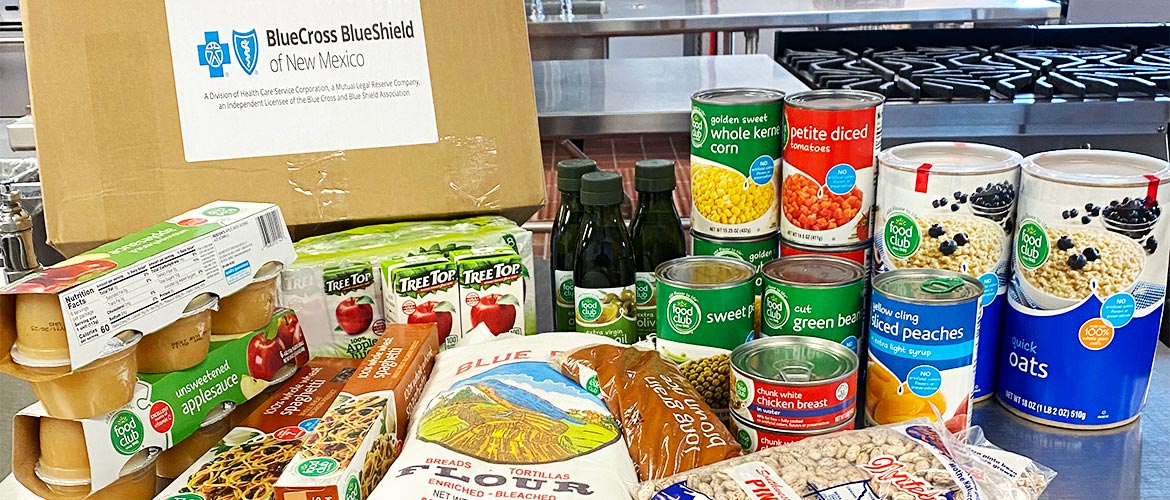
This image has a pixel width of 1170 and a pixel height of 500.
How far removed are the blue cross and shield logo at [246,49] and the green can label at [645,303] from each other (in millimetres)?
550

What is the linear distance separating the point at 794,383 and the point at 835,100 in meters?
0.38

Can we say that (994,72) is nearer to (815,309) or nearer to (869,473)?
(815,309)

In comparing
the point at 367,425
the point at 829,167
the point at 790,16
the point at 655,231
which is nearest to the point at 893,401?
the point at 829,167

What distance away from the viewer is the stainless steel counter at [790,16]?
3.06 meters

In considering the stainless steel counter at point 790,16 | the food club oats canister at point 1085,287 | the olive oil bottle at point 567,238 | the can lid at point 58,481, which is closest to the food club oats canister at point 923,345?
the food club oats canister at point 1085,287

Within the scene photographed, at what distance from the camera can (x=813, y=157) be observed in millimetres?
1031

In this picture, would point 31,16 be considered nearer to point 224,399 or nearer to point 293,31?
point 293,31

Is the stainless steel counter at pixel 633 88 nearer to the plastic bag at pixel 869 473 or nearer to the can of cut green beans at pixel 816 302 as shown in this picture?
the can of cut green beans at pixel 816 302

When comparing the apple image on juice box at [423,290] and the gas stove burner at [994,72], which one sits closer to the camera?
the apple image on juice box at [423,290]

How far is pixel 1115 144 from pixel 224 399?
199 centimetres

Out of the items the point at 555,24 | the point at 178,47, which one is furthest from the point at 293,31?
the point at 555,24

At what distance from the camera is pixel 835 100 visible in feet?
3.52

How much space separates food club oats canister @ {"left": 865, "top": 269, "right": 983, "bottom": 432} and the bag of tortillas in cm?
27

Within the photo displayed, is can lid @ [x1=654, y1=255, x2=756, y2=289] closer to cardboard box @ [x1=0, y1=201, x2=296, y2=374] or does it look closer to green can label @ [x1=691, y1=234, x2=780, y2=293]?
green can label @ [x1=691, y1=234, x2=780, y2=293]
